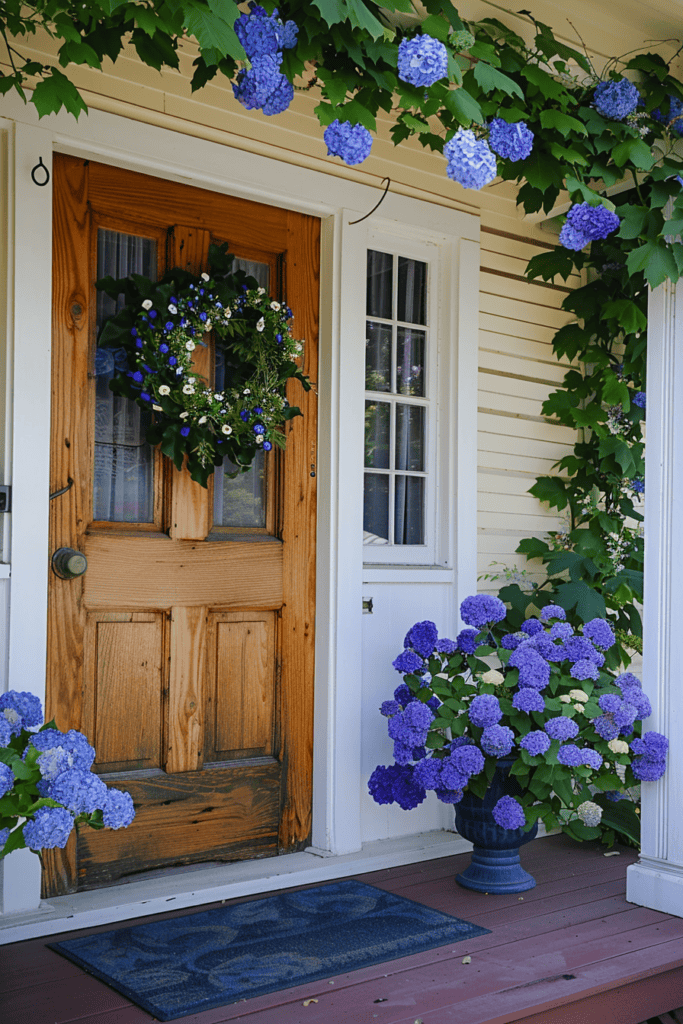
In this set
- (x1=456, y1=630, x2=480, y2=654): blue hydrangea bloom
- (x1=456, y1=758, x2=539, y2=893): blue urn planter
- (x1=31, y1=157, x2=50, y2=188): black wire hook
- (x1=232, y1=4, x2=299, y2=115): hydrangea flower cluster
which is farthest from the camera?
(x1=456, y1=630, x2=480, y2=654): blue hydrangea bloom

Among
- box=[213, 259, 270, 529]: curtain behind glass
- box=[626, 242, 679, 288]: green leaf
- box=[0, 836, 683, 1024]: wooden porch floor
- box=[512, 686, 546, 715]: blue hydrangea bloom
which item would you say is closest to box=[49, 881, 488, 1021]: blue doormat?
box=[0, 836, 683, 1024]: wooden porch floor

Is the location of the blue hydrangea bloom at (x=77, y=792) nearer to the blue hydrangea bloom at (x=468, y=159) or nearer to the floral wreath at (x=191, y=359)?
the floral wreath at (x=191, y=359)

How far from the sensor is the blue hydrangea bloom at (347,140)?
196cm

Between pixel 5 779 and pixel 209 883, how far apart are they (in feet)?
3.93

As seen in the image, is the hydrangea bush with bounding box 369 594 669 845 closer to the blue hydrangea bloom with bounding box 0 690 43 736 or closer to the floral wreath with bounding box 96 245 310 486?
the floral wreath with bounding box 96 245 310 486

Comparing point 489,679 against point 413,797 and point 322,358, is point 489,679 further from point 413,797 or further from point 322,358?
point 322,358

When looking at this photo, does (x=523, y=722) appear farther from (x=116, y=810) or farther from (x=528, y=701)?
(x=116, y=810)

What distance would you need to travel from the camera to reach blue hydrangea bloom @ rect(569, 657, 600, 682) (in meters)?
2.62

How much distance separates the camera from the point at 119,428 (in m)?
2.78

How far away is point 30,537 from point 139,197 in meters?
1.07

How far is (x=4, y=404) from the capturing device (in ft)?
8.05

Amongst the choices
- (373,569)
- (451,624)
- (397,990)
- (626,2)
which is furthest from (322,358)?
(397,990)

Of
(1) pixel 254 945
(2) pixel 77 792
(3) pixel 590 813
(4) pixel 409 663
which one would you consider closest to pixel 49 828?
(2) pixel 77 792

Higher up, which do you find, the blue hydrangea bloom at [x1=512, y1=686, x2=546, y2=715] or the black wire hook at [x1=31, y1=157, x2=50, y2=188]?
the black wire hook at [x1=31, y1=157, x2=50, y2=188]
